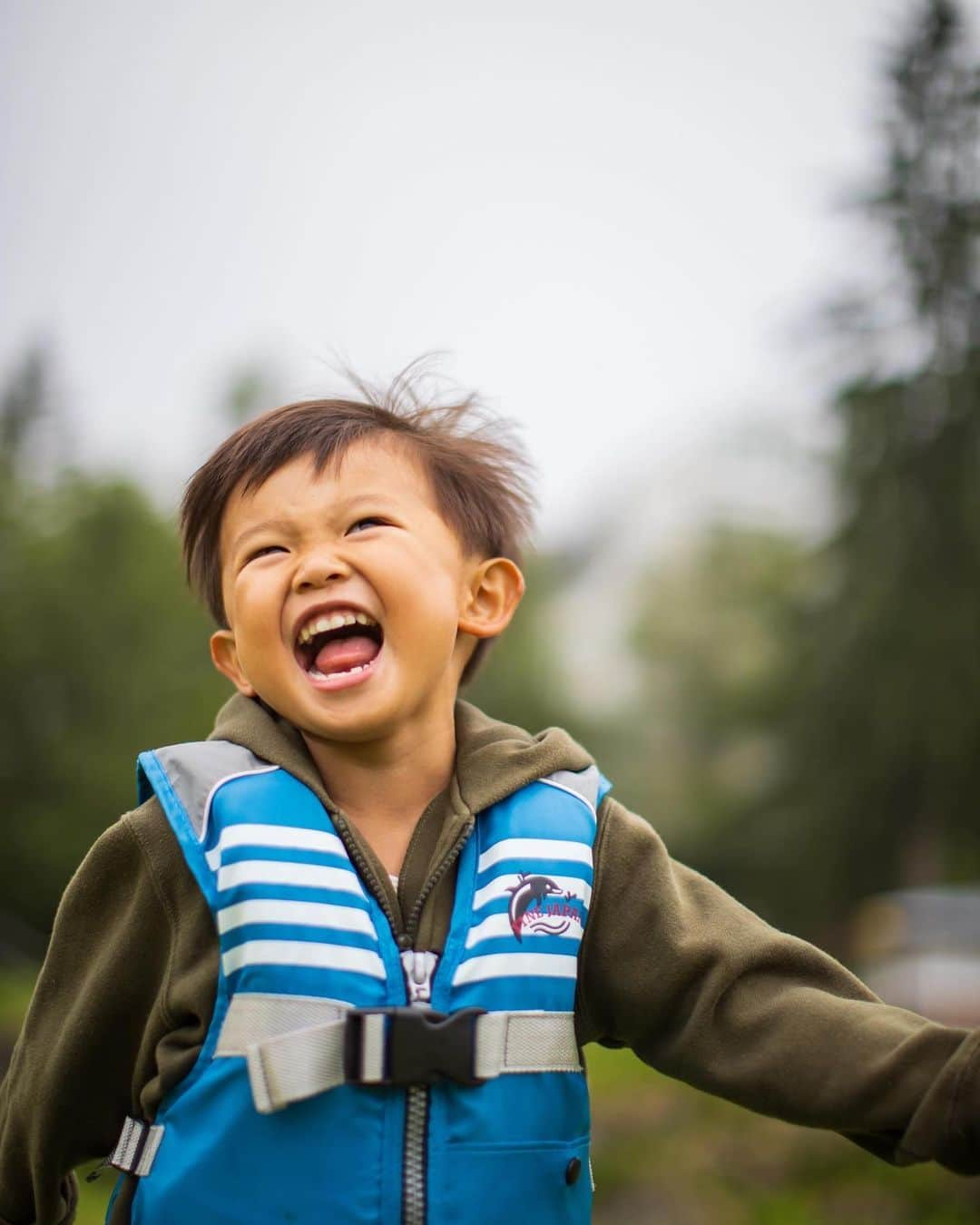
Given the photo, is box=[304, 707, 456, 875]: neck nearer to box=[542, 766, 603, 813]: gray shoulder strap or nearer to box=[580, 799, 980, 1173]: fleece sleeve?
box=[542, 766, 603, 813]: gray shoulder strap

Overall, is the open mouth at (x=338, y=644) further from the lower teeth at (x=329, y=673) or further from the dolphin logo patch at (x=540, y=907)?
the dolphin logo patch at (x=540, y=907)

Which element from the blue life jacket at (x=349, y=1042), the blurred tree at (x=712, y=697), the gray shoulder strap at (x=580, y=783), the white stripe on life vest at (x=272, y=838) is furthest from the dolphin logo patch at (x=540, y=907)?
the blurred tree at (x=712, y=697)

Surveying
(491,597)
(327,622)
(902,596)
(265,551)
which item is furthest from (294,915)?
(902,596)

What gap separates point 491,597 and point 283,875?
873mm

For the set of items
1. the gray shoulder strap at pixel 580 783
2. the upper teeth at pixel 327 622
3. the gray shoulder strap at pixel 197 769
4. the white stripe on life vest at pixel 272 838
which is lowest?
the white stripe on life vest at pixel 272 838

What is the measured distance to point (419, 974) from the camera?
7.57 ft

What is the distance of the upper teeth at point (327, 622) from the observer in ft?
8.27

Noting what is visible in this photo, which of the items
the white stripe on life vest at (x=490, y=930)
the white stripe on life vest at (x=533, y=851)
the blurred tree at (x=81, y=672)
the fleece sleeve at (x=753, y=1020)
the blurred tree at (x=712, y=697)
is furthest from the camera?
the blurred tree at (x=81, y=672)

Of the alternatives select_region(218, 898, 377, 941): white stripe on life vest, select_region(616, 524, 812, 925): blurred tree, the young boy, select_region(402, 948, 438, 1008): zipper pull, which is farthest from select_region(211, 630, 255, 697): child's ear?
select_region(616, 524, 812, 925): blurred tree

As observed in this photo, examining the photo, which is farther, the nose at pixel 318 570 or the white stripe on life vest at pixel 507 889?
the nose at pixel 318 570

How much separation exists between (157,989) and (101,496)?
17359 millimetres

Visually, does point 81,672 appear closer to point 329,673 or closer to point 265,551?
point 265,551

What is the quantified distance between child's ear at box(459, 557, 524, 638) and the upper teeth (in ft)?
1.11

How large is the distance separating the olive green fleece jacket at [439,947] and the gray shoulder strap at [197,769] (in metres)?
0.05
